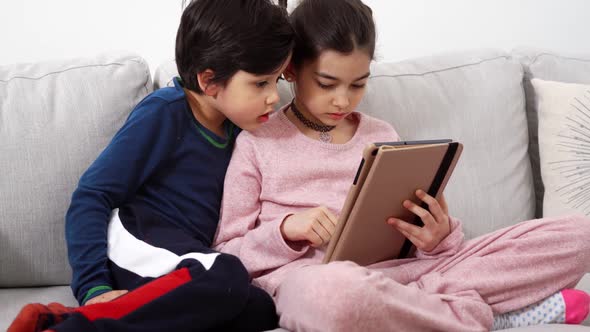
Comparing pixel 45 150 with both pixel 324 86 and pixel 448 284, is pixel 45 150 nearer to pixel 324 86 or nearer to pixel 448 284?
pixel 324 86

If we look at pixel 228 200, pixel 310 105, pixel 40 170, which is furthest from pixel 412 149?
pixel 40 170

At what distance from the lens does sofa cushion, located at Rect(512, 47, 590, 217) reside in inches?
69.9

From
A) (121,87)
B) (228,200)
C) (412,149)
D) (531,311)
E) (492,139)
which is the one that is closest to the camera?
(412,149)

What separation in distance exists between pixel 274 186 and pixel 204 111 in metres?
0.21

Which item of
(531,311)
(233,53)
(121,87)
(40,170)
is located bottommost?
(531,311)

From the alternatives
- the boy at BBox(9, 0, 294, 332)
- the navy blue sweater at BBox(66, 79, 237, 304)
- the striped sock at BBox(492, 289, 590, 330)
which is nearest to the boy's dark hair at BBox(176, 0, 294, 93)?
the boy at BBox(9, 0, 294, 332)

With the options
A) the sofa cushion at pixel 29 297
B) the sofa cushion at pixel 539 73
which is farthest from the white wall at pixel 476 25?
the sofa cushion at pixel 29 297

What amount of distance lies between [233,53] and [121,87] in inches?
13.0

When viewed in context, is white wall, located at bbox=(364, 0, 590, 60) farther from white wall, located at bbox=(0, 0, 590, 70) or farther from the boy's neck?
the boy's neck

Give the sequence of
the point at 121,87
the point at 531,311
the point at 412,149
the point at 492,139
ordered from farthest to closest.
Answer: the point at 492,139 < the point at 121,87 < the point at 531,311 < the point at 412,149

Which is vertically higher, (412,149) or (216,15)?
(216,15)

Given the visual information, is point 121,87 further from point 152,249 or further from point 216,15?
point 152,249

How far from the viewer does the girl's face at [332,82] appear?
1285 millimetres

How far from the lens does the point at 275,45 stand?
1.25 meters
